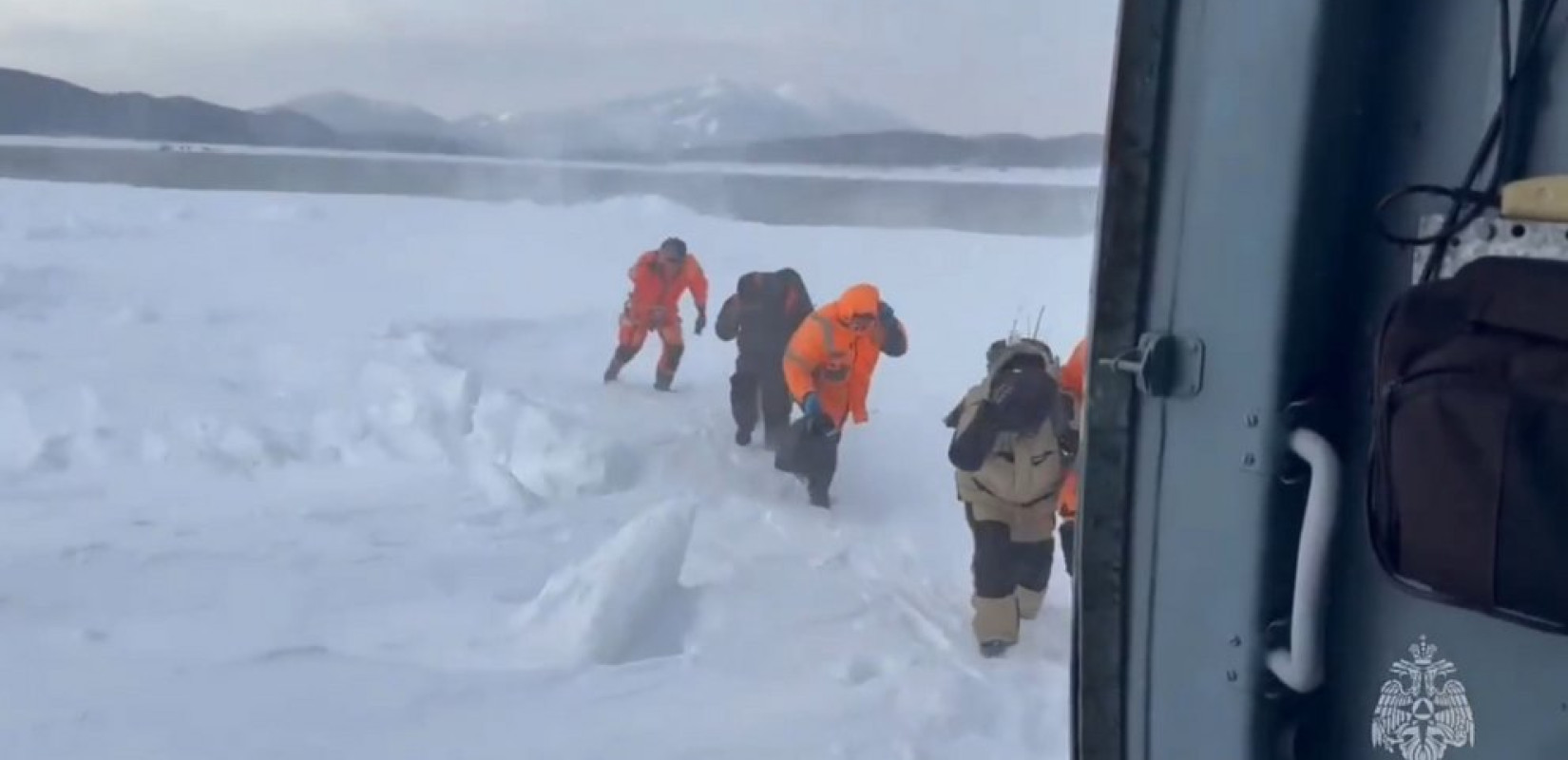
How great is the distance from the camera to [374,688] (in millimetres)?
4738

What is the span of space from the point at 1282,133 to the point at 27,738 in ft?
13.3

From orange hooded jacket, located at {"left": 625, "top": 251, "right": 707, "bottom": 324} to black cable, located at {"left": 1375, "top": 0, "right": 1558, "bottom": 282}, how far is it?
7.48 meters

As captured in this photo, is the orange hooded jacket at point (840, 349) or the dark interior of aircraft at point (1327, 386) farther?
the orange hooded jacket at point (840, 349)

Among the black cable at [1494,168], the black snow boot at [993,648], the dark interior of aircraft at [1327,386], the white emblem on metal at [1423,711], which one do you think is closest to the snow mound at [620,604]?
the black snow boot at [993,648]

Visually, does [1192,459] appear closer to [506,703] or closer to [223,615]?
[506,703]

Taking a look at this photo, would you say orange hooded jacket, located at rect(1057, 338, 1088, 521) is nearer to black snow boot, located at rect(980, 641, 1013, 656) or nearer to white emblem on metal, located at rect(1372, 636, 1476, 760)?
black snow boot, located at rect(980, 641, 1013, 656)

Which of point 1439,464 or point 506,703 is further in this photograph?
point 506,703

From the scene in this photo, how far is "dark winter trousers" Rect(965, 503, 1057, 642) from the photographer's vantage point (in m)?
5.23

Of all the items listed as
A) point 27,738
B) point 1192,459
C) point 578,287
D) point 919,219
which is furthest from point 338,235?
point 1192,459

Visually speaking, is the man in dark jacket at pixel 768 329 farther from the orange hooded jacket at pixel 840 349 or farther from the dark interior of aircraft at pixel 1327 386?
the dark interior of aircraft at pixel 1327 386

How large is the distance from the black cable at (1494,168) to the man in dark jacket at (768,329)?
6.44 metres

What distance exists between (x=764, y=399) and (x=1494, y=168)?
21.9ft

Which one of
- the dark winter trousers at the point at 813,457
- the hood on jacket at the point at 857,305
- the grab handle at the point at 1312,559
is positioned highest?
the grab handle at the point at 1312,559

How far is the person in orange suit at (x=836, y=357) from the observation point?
6715 mm
